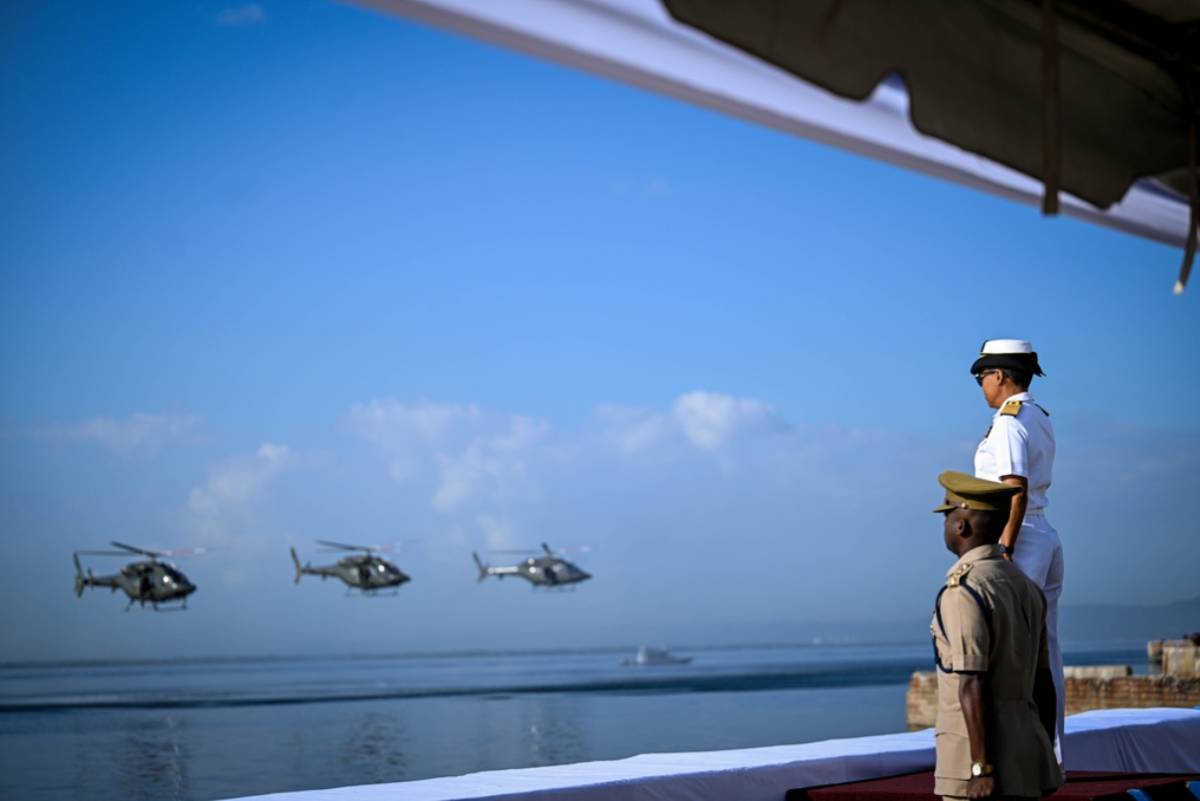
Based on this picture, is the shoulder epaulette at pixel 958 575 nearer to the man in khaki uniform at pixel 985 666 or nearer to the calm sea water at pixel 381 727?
the man in khaki uniform at pixel 985 666

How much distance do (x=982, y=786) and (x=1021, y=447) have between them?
1468mm

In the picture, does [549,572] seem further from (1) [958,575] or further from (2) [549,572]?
(1) [958,575]

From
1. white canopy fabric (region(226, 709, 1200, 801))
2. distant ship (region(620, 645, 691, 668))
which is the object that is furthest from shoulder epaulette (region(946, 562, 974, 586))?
distant ship (region(620, 645, 691, 668))

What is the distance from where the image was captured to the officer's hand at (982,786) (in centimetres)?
391

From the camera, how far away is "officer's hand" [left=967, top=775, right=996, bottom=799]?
3908 millimetres

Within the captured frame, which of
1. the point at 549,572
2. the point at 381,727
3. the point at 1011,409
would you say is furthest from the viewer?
the point at 549,572

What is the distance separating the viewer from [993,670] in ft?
12.9

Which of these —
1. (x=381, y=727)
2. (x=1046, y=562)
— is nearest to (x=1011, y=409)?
(x=1046, y=562)

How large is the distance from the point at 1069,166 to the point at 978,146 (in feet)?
0.99

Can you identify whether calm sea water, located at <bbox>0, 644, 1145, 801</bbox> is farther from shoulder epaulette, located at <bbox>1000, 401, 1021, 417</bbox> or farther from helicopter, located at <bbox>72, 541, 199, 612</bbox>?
shoulder epaulette, located at <bbox>1000, 401, 1021, 417</bbox>

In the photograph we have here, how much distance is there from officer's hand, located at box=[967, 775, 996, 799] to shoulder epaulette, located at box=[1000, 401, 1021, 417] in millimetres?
1571

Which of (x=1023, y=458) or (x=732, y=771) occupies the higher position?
(x=1023, y=458)

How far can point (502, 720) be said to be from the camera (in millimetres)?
66438

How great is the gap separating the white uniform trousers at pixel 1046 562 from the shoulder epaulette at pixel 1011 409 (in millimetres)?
372
